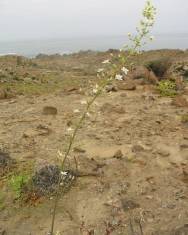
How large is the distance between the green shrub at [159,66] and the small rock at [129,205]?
1061 centimetres

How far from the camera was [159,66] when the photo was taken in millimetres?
17859

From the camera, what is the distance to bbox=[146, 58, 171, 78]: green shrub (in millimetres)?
17625

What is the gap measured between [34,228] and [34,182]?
94 cm

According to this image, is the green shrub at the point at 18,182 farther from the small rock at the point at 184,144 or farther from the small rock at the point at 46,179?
the small rock at the point at 184,144

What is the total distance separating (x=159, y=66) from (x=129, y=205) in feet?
36.6

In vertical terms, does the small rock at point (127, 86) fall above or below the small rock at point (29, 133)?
above

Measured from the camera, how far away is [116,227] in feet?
22.6

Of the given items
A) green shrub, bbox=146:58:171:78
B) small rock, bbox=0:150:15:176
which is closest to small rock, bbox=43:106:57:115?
small rock, bbox=0:150:15:176

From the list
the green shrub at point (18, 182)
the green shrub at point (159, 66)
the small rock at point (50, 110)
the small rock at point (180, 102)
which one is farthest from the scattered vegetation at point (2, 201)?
the green shrub at point (159, 66)

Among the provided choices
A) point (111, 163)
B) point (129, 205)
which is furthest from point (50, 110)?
point (129, 205)

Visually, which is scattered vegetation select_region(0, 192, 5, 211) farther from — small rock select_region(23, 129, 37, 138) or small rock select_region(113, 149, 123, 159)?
small rock select_region(23, 129, 37, 138)

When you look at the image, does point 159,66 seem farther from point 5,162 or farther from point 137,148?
point 5,162

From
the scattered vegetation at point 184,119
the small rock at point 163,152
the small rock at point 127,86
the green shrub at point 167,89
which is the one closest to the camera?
the small rock at point 163,152

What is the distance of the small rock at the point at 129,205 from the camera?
23.7ft
